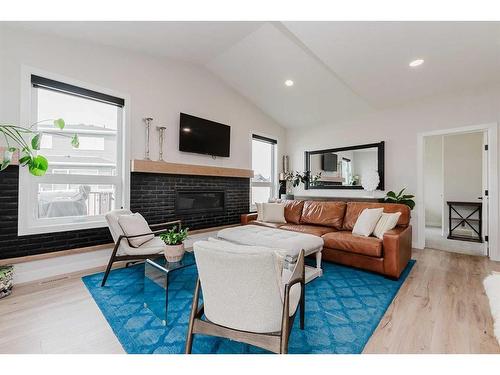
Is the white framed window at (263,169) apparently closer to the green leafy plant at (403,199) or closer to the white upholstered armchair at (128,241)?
the green leafy plant at (403,199)

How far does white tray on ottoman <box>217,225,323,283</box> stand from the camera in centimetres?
260

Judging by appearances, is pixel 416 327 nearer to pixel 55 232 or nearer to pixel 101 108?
pixel 55 232

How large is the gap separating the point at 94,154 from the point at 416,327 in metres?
3.93

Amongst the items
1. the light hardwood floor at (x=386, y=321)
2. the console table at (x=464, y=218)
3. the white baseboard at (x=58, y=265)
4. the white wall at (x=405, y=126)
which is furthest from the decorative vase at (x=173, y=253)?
the console table at (x=464, y=218)

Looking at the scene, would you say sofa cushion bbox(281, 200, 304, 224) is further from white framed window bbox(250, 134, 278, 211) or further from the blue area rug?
the blue area rug

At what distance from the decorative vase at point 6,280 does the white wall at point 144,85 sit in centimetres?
154

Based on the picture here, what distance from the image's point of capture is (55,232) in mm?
2723

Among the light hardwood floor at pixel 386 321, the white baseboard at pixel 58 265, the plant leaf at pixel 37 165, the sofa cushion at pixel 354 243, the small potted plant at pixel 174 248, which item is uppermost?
the plant leaf at pixel 37 165

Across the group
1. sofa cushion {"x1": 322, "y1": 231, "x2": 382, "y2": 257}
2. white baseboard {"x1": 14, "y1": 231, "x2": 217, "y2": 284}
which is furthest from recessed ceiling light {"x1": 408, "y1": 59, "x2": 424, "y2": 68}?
white baseboard {"x1": 14, "y1": 231, "x2": 217, "y2": 284}

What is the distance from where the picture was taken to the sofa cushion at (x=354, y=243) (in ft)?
9.08

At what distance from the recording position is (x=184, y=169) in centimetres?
379

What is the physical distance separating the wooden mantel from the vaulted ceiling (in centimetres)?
162

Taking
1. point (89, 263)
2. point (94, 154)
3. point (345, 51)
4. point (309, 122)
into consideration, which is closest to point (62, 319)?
point (89, 263)

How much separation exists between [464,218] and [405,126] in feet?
8.89
